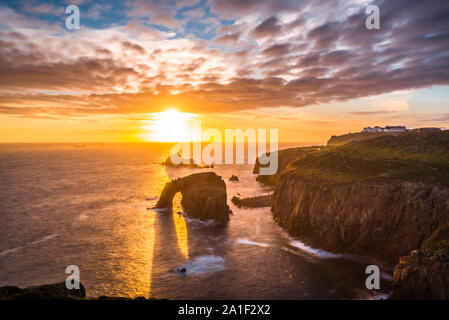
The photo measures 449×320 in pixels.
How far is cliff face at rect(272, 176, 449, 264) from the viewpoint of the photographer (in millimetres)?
41281

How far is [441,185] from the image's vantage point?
43.1m

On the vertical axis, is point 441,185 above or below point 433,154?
below

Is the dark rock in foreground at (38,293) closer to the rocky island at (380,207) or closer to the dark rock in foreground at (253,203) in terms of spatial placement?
the rocky island at (380,207)

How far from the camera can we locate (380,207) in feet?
149

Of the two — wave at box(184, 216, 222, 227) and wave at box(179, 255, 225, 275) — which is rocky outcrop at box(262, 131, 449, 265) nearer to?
wave at box(184, 216, 222, 227)

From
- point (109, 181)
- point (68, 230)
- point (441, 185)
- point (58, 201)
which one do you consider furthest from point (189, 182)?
point (109, 181)

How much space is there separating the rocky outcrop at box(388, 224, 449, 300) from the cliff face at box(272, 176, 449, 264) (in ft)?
37.1

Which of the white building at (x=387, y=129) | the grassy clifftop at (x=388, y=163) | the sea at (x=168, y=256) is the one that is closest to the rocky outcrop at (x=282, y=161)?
the grassy clifftop at (x=388, y=163)

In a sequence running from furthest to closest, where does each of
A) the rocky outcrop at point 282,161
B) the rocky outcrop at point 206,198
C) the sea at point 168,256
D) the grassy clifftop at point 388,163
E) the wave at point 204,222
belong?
the rocky outcrop at point 282,161 < the rocky outcrop at point 206,198 < the wave at point 204,222 < the grassy clifftop at point 388,163 < the sea at point 168,256

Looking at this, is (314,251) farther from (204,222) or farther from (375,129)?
(375,129)

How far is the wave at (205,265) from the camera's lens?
137ft

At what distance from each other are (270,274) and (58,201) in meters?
82.5

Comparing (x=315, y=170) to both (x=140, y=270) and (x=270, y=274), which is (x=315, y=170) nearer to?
(x=270, y=274)

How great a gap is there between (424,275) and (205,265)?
30464mm
